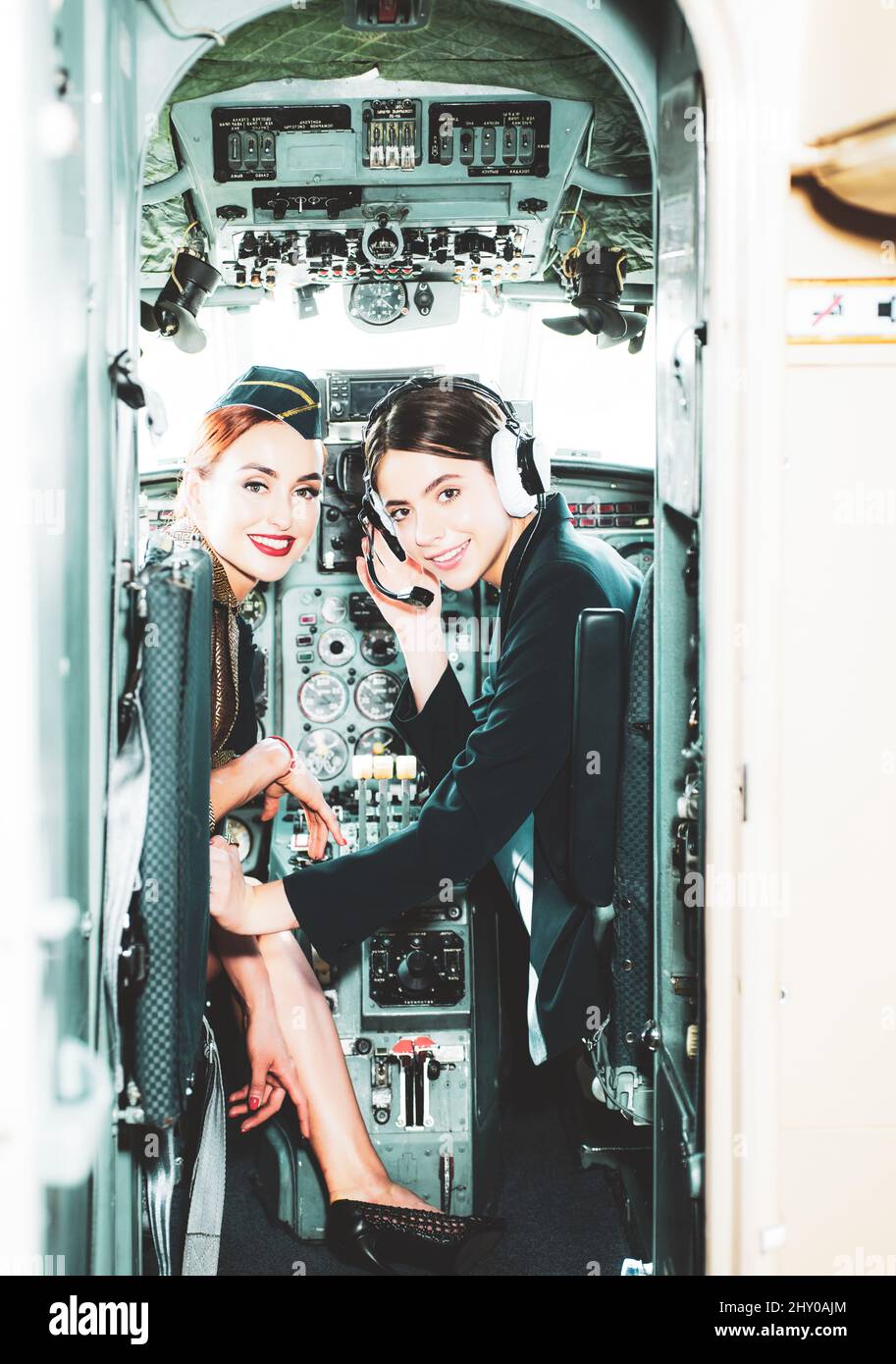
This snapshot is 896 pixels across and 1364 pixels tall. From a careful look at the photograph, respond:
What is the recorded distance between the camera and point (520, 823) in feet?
7.64

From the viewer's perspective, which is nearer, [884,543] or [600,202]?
[884,543]

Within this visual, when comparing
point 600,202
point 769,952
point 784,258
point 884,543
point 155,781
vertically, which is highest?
point 600,202

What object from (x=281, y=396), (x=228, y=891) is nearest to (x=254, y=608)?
(x=281, y=396)

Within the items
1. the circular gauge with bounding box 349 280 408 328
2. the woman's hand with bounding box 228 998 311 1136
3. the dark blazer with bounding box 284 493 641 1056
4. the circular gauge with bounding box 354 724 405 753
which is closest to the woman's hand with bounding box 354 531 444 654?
the circular gauge with bounding box 354 724 405 753

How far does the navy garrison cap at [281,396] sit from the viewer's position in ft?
9.54

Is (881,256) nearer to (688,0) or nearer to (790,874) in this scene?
(688,0)

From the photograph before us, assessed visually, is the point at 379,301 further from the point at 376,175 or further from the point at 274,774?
the point at 274,774

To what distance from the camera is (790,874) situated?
1.45 metres

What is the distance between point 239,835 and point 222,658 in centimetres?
84

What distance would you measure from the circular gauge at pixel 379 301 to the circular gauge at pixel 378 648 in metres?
1.05

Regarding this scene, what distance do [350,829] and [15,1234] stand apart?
226 cm

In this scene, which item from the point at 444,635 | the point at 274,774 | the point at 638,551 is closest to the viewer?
the point at 274,774

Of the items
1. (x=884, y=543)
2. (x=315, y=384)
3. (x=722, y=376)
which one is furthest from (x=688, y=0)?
(x=315, y=384)

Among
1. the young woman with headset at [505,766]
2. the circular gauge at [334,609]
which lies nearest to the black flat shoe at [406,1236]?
the young woman with headset at [505,766]
